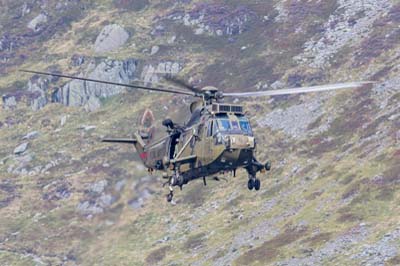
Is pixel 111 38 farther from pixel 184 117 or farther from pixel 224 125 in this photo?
pixel 224 125

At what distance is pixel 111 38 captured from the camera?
377ft

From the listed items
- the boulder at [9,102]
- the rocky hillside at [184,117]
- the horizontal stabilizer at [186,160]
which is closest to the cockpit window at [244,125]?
the horizontal stabilizer at [186,160]

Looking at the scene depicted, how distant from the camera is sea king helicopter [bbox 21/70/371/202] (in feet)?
125

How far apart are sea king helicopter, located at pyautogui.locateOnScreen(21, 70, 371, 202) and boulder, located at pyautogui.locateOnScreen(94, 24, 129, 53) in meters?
71.4

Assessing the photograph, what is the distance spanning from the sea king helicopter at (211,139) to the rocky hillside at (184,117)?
1711cm

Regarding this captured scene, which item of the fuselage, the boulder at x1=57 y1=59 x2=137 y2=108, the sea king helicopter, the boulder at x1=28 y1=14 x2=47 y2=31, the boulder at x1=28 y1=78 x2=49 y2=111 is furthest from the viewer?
the boulder at x1=28 y1=14 x2=47 y2=31

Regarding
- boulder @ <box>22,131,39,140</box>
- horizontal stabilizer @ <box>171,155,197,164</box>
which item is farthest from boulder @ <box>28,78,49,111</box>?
horizontal stabilizer @ <box>171,155,197,164</box>

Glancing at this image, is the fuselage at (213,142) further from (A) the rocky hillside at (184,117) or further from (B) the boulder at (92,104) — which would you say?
(B) the boulder at (92,104)

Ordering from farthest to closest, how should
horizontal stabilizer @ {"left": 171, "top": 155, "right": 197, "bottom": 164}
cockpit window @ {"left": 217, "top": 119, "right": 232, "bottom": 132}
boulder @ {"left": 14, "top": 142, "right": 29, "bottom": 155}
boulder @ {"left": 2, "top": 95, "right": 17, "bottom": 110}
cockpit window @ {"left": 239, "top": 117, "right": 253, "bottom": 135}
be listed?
boulder @ {"left": 2, "top": 95, "right": 17, "bottom": 110}, boulder @ {"left": 14, "top": 142, "right": 29, "bottom": 155}, horizontal stabilizer @ {"left": 171, "top": 155, "right": 197, "bottom": 164}, cockpit window @ {"left": 239, "top": 117, "right": 253, "bottom": 135}, cockpit window @ {"left": 217, "top": 119, "right": 232, "bottom": 132}

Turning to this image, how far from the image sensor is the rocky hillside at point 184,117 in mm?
64375

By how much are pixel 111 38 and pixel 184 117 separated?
30.3 meters

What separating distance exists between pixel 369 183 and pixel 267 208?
29.7 feet

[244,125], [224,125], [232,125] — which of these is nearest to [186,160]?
[224,125]

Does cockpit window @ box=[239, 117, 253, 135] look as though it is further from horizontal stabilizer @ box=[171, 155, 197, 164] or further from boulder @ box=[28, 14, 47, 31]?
boulder @ box=[28, 14, 47, 31]
